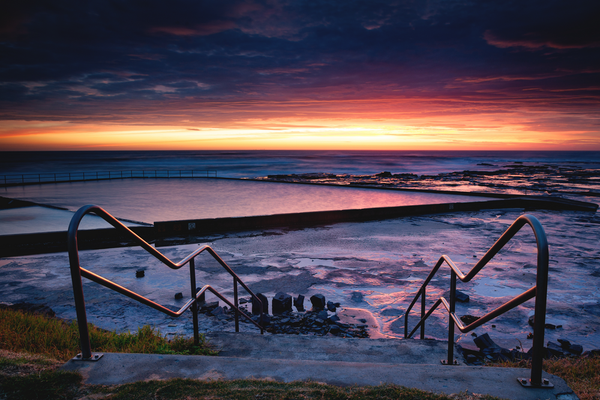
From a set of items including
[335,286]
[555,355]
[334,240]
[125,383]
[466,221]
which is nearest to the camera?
[125,383]

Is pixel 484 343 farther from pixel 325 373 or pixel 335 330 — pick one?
pixel 325 373

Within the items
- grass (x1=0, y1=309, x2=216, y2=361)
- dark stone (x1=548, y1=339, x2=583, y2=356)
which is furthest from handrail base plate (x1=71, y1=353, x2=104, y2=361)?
dark stone (x1=548, y1=339, x2=583, y2=356)

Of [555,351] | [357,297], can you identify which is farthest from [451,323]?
[357,297]

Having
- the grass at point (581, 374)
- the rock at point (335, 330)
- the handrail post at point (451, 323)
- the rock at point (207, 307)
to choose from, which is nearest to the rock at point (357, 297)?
the rock at point (335, 330)

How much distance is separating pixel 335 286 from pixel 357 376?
5301mm

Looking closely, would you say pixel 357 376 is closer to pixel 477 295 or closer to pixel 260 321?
pixel 260 321

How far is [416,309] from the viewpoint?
262 inches

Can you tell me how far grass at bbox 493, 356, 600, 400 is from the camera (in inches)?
103

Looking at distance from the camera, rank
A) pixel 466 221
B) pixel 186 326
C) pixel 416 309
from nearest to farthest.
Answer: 1. pixel 186 326
2. pixel 416 309
3. pixel 466 221

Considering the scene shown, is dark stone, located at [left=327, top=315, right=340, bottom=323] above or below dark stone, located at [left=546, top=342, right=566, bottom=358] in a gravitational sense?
below

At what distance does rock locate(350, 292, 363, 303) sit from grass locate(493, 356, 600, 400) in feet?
11.5

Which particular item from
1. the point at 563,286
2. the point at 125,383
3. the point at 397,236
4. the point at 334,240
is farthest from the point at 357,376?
the point at 397,236

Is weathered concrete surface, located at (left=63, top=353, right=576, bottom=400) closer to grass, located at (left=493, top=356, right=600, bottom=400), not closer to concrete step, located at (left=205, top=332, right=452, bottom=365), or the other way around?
grass, located at (left=493, top=356, right=600, bottom=400)

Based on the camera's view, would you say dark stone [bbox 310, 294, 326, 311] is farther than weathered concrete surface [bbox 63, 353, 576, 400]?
Yes
